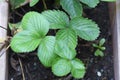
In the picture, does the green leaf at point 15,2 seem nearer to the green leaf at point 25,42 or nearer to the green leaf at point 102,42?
the green leaf at point 25,42

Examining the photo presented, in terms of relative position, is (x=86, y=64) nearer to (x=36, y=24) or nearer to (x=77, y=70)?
(x=77, y=70)

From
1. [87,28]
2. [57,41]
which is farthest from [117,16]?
[57,41]

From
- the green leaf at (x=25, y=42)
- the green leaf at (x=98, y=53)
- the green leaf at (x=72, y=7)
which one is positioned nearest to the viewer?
the green leaf at (x=25, y=42)

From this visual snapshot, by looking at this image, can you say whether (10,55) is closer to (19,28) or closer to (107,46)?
(19,28)

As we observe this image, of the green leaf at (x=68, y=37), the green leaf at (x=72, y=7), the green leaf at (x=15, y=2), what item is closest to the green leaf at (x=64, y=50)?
the green leaf at (x=68, y=37)

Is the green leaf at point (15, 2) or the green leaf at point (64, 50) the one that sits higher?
the green leaf at point (15, 2)

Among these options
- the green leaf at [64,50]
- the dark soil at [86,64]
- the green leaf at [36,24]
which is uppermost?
the green leaf at [36,24]
